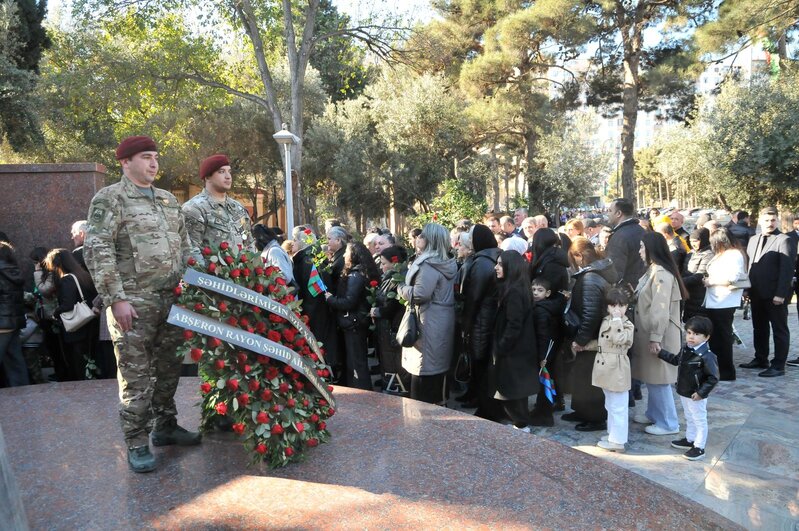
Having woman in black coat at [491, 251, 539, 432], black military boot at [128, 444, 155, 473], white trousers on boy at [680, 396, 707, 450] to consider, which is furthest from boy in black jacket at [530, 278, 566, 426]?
black military boot at [128, 444, 155, 473]

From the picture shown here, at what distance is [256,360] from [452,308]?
7.46 ft

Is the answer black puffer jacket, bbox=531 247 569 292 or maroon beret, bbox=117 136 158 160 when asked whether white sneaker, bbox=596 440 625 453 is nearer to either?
black puffer jacket, bbox=531 247 569 292

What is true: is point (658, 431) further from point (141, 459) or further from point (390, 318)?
point (141, 459)

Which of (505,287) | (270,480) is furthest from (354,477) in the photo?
(505,287)

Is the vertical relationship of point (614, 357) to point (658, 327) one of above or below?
below

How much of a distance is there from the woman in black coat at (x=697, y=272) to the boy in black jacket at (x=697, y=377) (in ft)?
7.60

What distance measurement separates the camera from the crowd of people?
349cm

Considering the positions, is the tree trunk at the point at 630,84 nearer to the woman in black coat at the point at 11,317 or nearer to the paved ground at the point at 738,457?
the paved ground at the point at 738,457

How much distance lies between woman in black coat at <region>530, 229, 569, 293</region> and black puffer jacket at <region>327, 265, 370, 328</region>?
69.0 inches

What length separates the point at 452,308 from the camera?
17.2 feet

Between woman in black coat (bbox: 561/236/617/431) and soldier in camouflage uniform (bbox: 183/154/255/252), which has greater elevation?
soldier in camouflage uniform (bbox: 183/154/255/252)

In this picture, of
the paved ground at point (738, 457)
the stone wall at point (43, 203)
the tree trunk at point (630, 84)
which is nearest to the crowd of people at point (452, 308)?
the paved ground at point (738, 457)

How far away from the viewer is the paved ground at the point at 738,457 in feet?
12.6

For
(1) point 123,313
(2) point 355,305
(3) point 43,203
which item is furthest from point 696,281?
(3) point 43,203
